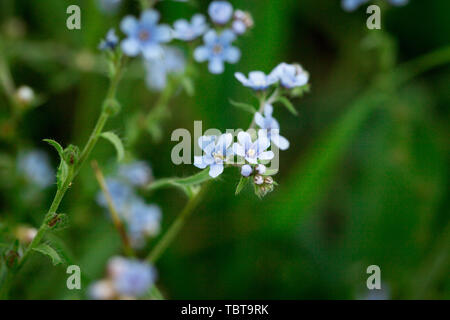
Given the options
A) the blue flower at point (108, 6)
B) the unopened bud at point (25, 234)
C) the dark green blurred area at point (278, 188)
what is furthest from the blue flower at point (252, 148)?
the blue flower at point (108, 6)

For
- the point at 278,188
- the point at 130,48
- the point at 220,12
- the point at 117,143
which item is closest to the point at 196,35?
the point at 220,12

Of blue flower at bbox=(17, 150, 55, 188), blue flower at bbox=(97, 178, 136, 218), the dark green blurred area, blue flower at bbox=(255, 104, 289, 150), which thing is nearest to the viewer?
blue flower at bbox=(255, 104, 289, 150)

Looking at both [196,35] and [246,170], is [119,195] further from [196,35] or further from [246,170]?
[246,170]

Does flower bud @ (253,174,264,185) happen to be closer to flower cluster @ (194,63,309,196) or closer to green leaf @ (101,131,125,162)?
flower cluster @ (194,63,309,196)

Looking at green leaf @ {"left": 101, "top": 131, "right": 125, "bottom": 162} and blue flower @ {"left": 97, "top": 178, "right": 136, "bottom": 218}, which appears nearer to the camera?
green leaf @ {"left": 101, "top": 131, "right": 125, "bottom": 162}

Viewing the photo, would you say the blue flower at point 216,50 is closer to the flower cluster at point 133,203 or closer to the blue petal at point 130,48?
the blue petal at point 130,48

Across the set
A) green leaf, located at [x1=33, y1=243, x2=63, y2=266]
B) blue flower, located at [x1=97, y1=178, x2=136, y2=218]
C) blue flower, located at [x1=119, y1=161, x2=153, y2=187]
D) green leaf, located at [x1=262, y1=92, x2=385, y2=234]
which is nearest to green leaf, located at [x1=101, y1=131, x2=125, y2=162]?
green leaf, located at [x1=33, y1=243, x2=63, y2=266]

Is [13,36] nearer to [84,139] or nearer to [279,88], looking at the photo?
[84,139]
